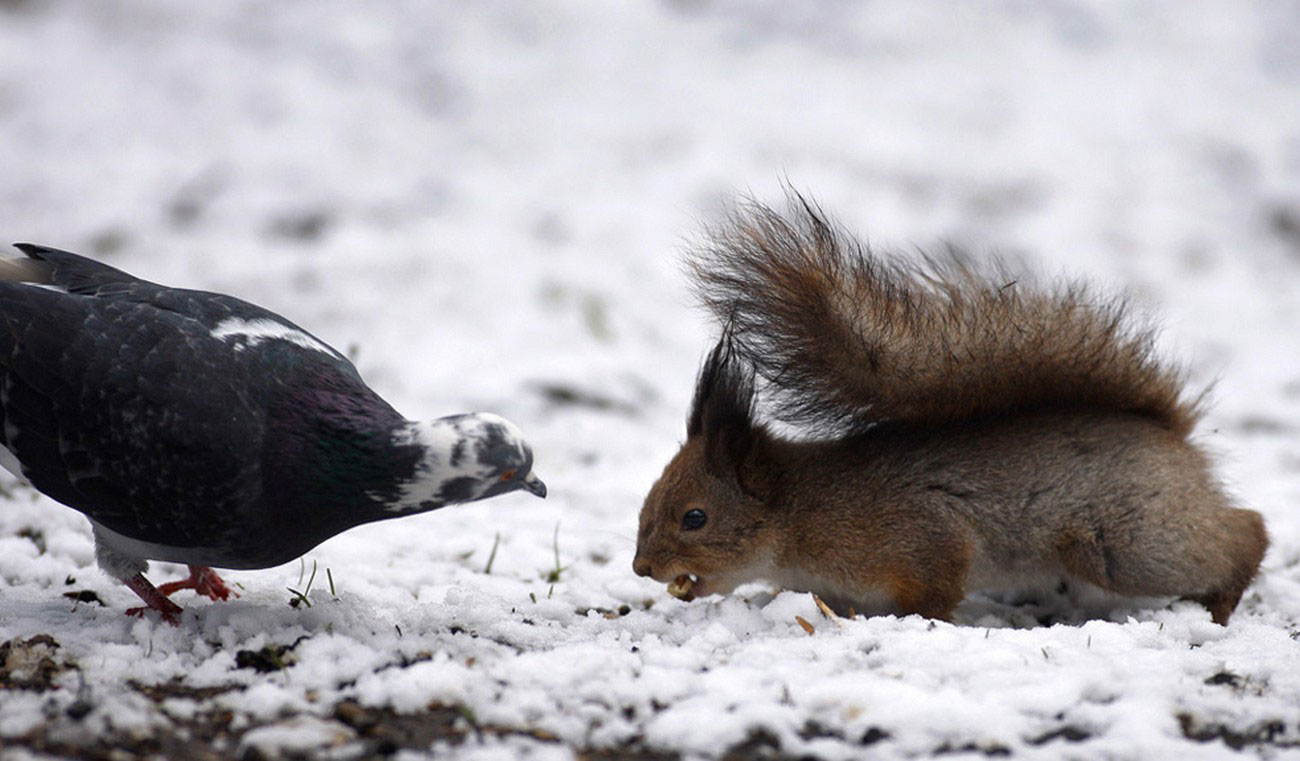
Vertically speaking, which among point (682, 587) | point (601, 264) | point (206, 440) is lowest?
point (682, 587)

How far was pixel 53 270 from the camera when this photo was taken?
333 centimetres

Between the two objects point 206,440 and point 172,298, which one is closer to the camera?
point 206,440

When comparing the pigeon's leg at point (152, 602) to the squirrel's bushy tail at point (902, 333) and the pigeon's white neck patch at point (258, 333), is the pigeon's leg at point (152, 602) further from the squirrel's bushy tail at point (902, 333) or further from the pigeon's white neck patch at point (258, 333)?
the squirrel's bushy tail at point (902, 333)

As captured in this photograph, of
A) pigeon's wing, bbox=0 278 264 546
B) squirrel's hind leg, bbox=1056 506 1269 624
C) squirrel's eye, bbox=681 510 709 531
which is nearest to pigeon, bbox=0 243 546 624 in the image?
pigeon's wing, bbox=0 278 264 546

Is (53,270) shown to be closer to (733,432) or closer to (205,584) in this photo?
(205,584)

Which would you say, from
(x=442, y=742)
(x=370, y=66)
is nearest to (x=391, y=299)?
(x=370, y=66)

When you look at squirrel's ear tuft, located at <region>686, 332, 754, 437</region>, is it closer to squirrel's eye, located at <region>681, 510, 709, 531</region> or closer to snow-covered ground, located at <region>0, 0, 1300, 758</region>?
squirrel's eye, located at <region>681, 510, 709, 531</region>

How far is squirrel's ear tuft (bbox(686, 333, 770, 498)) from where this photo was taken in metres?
3.64

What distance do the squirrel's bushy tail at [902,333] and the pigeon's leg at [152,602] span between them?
1648 mm

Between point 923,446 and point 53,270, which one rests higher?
point 53,270

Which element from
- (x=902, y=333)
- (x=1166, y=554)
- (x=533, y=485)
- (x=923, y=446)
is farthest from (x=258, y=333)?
(x=1166, y=554)

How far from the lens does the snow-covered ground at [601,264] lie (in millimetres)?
2600

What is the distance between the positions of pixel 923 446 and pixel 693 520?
72 cm

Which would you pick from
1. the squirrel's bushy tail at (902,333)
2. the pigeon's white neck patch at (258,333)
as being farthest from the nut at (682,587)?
the pigeon's white neck patch at (258,333)
